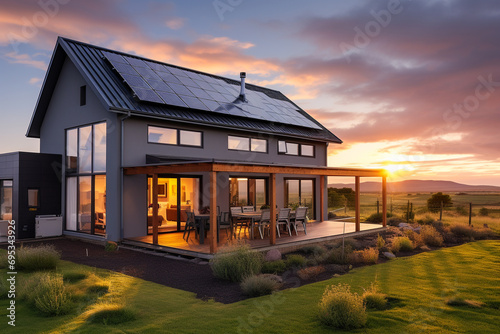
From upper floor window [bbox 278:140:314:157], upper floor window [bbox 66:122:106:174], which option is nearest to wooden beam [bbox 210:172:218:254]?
upper floor window [bbox 66:122:106:174]

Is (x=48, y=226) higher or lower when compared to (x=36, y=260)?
higher

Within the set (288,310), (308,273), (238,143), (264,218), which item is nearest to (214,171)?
(264,218)

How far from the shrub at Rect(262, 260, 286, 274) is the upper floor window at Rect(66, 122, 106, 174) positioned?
680 cm

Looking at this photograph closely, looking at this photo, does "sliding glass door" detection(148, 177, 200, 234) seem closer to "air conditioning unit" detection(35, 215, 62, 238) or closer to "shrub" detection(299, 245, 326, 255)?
"air conditioning unit" detection(35, 215, 62, 238)

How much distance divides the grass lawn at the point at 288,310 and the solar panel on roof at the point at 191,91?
7.20 meters

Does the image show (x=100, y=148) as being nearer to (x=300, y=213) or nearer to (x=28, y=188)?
(x=28, y=188)

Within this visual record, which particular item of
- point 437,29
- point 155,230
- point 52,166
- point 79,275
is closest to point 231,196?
point 155,230

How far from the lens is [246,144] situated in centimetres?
1612

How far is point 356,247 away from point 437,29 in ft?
24.5

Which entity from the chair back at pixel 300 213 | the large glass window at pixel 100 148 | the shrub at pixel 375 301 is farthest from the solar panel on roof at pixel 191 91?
the shrub at pixel 375 301

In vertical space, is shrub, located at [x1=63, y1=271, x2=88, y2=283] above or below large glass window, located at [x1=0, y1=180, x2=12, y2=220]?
below

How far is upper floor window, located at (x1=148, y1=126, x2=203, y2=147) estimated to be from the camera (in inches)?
517

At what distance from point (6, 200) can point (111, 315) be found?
12.3m

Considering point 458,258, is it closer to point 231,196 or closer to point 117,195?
point 231,196
